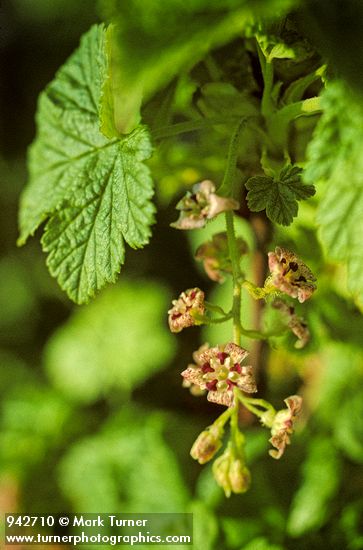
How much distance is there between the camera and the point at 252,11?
57 cm

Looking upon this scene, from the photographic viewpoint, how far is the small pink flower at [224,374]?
71 cm

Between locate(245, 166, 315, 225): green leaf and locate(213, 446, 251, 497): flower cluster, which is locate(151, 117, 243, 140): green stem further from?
locate(213, 446, 251, 497): flower cluster

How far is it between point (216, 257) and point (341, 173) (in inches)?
11.7

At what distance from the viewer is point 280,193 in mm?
715

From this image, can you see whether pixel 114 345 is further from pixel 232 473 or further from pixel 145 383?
pixel 232 473

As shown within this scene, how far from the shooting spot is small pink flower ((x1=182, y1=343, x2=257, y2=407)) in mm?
713

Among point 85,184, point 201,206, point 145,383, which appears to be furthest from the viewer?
point 145,383

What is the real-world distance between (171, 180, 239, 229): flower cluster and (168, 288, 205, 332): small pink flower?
85 mm

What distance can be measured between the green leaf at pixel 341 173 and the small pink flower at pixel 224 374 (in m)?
0.15

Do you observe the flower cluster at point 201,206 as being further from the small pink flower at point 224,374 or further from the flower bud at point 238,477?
the flower bud at point 238,477

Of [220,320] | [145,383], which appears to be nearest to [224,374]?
[220,320]

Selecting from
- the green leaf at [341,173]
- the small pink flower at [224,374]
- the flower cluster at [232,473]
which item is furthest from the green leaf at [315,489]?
the green leaf at [341,173]

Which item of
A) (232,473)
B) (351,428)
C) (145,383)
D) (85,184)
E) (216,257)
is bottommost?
(145,383)

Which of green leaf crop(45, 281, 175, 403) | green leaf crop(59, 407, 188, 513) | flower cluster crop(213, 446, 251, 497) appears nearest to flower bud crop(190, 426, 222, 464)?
flower cluster crop(213, 446, 251, 497)
